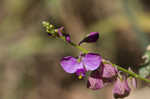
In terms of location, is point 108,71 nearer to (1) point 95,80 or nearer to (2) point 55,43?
(1) point 95,80

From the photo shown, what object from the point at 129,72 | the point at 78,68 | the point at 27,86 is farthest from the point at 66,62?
the point at 27,86

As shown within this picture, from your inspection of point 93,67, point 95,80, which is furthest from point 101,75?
point 93,67

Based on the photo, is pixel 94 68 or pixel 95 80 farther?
pixel 95 80

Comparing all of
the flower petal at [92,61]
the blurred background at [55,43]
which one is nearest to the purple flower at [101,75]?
the flower petal at [92,61]

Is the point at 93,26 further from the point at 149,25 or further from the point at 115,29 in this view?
the point at 149,25

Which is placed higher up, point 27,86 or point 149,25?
point 149,25

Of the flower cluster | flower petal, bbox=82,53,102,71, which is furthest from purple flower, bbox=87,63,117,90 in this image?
flower petal, bbox=82,53,102,71

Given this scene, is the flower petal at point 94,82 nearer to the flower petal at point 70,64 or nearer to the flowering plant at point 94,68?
the flowering plant at point 94,68
